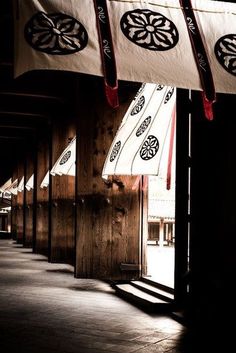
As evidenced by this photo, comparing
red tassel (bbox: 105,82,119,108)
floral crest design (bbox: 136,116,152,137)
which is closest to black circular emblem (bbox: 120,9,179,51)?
red tassel (bbox: 105,82,119,108)

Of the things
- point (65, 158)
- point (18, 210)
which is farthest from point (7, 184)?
point (65, 158)

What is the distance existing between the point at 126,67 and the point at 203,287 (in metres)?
3.11

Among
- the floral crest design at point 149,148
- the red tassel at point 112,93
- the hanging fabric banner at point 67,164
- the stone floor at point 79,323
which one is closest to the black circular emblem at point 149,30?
the red tassel at point 112,93

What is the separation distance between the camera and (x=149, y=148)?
8125 millimetres

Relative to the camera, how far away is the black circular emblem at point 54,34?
432 centimetres

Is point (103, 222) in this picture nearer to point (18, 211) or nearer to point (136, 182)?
point (136, 182)

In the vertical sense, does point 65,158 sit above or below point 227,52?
below

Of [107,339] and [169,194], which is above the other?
[169,194]

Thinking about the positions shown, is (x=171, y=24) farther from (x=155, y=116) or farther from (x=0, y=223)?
(x=0, y=223)

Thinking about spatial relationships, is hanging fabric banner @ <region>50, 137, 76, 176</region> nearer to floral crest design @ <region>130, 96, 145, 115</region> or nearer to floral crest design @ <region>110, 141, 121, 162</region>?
floral crest design @ <region>110, 141, 121, 162</region>

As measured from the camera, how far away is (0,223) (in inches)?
1394

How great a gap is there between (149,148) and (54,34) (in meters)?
3.98

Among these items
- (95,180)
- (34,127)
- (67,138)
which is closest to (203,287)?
(95,180)

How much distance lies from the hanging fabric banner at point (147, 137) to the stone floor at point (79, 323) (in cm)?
224
